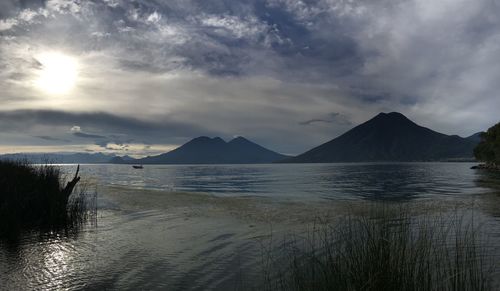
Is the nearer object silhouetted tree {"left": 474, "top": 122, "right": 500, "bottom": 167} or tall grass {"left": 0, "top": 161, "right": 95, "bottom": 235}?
tall grass {"left": 0, "top": 161, "right": 95, "bottom": 235}

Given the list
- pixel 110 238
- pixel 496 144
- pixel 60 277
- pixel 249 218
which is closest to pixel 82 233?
pixel 110 238

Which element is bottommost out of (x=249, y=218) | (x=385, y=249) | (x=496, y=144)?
(x=249, y=218)

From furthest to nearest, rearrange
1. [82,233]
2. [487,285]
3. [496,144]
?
[496,144], [82,233], [487,285]

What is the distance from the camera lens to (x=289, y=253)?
13.6 meters

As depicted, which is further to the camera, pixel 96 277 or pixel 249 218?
pixel 249 218

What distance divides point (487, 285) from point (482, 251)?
16.0ft

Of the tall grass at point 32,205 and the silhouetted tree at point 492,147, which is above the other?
the silhouetted tree at point 492,147

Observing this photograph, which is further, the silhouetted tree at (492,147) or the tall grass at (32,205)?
the silhouetted tree at (492,147)

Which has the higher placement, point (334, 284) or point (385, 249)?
point (385, 249)

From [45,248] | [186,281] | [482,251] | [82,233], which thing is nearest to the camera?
[186,281]

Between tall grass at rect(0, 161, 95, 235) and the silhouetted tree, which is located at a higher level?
the silhouetted tree

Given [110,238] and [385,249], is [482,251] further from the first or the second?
[110,238]

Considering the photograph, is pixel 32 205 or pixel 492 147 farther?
pixel 492 147

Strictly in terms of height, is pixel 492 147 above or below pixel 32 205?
above
